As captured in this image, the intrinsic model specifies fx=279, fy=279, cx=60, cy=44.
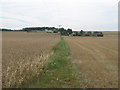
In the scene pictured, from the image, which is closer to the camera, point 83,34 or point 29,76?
point 29,76

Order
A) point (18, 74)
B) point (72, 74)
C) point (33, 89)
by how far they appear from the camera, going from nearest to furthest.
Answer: point (33, 89)
point (18, 74)
point (72, 74)

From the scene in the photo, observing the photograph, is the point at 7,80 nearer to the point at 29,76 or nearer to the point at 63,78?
the point at 29,76

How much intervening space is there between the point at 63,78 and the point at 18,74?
5.49 feet

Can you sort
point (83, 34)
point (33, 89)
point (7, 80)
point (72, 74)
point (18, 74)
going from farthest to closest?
point (83, 34) → point (72, 74) → point (18, 74) → point (7, 80) → point (33, 89)

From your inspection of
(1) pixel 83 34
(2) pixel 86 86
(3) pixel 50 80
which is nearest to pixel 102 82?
(2) pixel 86 86

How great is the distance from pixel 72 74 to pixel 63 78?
1.09 m

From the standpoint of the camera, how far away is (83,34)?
137750mm

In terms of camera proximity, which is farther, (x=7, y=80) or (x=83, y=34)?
(x=83, y=34)

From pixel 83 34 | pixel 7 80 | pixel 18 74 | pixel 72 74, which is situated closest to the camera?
pixel 7 80

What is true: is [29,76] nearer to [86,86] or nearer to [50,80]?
[50,80]

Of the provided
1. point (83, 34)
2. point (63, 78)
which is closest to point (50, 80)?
point (63, 78)

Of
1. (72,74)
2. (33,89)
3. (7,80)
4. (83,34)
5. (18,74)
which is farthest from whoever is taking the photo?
(83,34)

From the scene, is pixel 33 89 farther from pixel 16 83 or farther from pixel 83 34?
pixel 83 34

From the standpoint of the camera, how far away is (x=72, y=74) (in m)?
11.3
